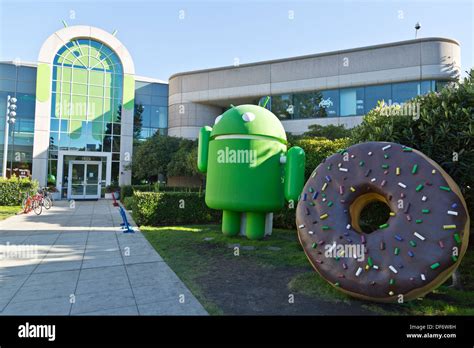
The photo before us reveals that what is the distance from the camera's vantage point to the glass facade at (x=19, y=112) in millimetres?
24453

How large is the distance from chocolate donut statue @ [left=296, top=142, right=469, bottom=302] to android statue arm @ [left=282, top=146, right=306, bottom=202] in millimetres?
2379

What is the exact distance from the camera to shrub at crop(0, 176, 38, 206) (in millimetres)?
16922

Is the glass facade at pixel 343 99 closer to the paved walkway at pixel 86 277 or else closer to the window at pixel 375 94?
the window at pixel 375 94

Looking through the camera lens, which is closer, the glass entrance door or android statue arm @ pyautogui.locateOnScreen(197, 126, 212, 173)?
android statue arm @ pyautogui.locateOnScreen(197, 126, 212, 173)

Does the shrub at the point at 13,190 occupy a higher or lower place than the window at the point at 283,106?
lower

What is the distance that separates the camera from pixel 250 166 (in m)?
8.54

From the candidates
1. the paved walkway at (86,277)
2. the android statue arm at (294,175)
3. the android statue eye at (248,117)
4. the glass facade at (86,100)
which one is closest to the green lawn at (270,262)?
the paved walkway at (86,277)

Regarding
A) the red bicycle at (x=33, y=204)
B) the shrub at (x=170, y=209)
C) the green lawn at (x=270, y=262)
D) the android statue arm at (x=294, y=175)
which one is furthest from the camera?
the red bicycle at (x=33, y=204)

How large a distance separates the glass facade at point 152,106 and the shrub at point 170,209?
1726 centimetres

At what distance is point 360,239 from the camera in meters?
4.56

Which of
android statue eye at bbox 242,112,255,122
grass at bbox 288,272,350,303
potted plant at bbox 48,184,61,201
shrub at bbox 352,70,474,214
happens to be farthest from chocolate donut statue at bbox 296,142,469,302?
potted plant at bbox 48,184,61,201

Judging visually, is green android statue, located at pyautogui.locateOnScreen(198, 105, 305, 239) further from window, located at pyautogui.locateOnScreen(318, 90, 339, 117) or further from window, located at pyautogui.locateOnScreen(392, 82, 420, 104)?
window, located at pyautogui.locateOnScreen(392, 82, 420, 104)
